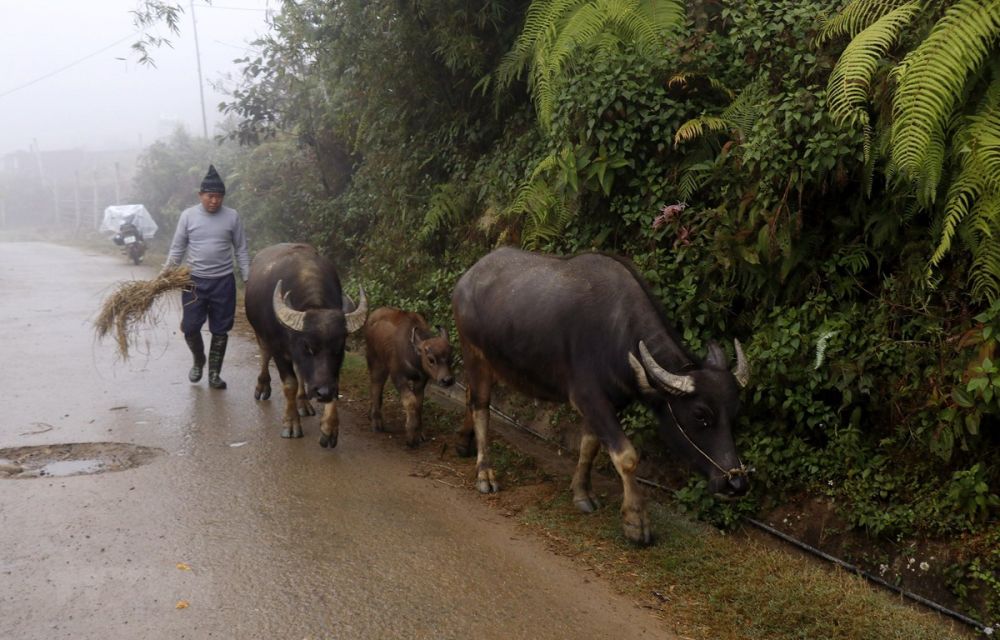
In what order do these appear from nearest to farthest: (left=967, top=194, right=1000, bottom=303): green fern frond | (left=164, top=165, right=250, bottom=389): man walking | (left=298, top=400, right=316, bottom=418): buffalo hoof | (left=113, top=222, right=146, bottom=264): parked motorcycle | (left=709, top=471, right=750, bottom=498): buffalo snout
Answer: (left=967, top=194, right=1000, bottom=303): green fern frond → (left=709, top=471, right=750, bottom=498): buffalo snout → (left=298, top=400, right=316, bottom=418): buffalo hoof → (left=164, top=165, right=250, bottom=389): man walking → (left=113, top=222, right=146, bottom=264): parked motorcycle

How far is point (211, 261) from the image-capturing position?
822 centimetres

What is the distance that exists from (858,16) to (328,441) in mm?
4997

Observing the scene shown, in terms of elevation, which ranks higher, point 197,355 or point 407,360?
point 407,360

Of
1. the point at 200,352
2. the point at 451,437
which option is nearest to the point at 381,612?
the point at 451,437

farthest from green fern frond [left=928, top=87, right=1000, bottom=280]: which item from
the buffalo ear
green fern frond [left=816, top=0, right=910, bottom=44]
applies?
the buffalo ear

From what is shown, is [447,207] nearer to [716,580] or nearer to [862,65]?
[862,65]

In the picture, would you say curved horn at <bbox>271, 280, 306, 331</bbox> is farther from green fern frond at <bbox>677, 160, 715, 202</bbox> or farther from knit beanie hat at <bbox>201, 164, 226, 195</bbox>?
green fern frond at <bbox>677, 160, 715, 202</bbox>

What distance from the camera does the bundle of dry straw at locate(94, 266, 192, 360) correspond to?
8.23 metres

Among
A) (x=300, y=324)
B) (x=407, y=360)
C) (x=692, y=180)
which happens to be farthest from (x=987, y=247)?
(x=300, y=324)

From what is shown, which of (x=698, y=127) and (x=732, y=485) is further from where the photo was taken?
(x=698, y=127)

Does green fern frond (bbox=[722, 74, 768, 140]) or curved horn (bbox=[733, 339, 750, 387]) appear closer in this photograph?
curved horn (bbox=[733, 339, 750, 387])

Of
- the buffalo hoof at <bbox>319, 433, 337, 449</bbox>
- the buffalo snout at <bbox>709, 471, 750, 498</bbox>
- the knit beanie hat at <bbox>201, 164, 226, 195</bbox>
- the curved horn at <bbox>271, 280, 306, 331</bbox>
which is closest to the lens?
the buffalo snout at <bbox>709, 471, 750, 498</bbox>

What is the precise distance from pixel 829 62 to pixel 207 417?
5.89 meters

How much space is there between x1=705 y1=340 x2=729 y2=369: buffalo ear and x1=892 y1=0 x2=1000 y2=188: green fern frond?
1.44m
